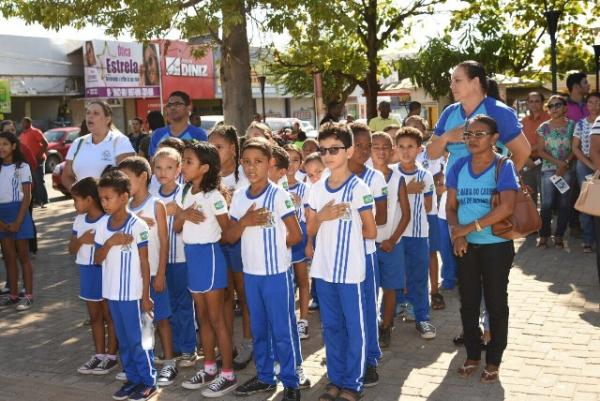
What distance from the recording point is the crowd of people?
4742mm

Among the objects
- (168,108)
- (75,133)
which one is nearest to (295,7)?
(168,108)

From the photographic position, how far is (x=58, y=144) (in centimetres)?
2653

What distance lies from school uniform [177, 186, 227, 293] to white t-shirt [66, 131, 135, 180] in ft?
5.84

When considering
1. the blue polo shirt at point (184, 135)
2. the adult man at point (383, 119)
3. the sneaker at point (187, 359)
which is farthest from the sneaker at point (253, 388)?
the adult man at point (383, 119)

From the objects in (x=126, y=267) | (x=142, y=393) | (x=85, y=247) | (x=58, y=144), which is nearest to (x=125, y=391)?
(x=142, y=393)

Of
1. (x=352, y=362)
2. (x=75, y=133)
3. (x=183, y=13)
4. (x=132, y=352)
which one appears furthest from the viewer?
(x=75, y=133)

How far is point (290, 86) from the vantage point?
36.0 meters

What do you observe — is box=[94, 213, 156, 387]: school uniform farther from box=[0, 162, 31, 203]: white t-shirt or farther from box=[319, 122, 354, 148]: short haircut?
box=[0, 162, 31, 203]: white t-shirt

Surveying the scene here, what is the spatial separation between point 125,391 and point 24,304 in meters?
3.34

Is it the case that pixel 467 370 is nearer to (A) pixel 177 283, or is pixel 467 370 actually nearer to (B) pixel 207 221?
(B) pixel 207 221

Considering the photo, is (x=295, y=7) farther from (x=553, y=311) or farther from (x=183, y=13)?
(x=553, y=311)

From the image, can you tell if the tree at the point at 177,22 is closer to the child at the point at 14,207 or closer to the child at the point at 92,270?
the child at the point at 14,207

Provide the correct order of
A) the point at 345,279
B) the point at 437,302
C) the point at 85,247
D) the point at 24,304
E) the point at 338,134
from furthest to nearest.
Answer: the point at 24,304 < the point at 437,302 < the point at 85,247 < the point at 338,134 < the point at 345,279

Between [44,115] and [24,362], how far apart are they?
2960 centimetres
